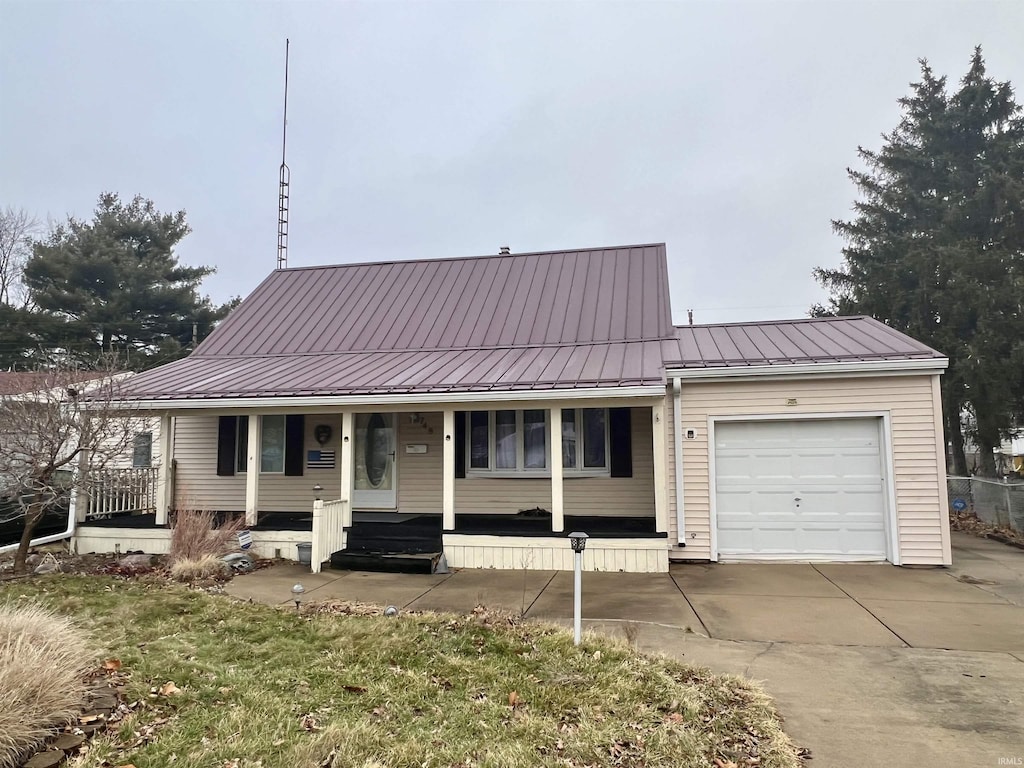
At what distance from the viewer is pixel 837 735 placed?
3613 millimetres

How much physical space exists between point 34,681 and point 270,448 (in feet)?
28.6

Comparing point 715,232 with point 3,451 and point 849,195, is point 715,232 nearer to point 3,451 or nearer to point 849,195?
point 849,195

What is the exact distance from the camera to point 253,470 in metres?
10.1

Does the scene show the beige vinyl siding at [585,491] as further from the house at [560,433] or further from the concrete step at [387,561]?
the concrete step at [387,561]

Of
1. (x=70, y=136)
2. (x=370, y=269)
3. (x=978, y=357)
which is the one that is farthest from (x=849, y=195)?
(x=70, y=136)

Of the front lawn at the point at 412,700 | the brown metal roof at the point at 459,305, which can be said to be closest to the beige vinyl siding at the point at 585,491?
the brown metal roof at the point at 459,305

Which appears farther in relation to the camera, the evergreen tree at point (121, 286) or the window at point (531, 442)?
the evergreen tree at point (121, 286)

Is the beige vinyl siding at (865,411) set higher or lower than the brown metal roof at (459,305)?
lower

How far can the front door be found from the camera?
448 inches

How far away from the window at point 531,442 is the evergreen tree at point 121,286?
1995 cm

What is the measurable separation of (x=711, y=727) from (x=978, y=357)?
18.4 m

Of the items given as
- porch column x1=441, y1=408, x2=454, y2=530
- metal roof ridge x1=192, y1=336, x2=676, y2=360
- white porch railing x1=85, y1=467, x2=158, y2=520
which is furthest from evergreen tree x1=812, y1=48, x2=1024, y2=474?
white porch railing x1=85, y1=467, x2=158, y2=520

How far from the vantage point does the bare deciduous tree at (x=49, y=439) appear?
8.04 m

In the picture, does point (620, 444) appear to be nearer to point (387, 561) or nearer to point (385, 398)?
point (385, 398)
